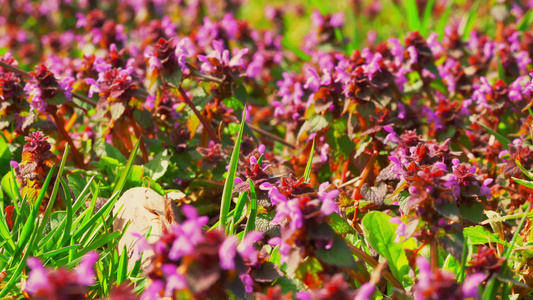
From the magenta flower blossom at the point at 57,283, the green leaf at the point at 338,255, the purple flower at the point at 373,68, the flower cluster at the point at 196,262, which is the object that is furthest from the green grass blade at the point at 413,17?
the magenta flower blossom at the point at 57,283

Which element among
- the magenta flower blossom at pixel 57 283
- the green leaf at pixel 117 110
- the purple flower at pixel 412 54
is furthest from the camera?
the purple flower at pixel 412 54

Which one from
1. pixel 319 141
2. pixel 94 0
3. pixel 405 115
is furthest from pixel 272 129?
pixel 94 0

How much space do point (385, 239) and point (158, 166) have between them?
1.31 m

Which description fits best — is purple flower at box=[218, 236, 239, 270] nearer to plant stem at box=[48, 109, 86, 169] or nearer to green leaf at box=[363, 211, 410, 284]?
green leaf at box=[363, 211, 410, 284]

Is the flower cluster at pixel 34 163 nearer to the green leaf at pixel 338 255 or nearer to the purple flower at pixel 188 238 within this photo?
the purple flower at pixel 188 238

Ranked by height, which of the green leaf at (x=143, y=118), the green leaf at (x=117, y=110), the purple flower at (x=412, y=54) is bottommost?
the green leaf at (x=143, y=118)

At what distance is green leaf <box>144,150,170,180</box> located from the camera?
274cm

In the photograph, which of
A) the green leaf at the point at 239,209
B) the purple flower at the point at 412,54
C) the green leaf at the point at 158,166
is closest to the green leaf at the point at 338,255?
the green leaf at the point at 239,209

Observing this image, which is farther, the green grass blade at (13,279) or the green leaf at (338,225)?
the green leaf at (338,225)

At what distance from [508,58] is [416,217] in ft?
7.68

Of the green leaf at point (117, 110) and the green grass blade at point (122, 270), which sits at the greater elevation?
the green leaf at point (117, 110)

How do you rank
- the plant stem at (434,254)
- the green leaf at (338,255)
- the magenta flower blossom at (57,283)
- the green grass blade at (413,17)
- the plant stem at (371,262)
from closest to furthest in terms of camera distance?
the magenta flower blossom at (57,283), the green leaf at (338,255), the plant stem at (434,254), the plant stem at (371,262), the green grass blade at (413,17)

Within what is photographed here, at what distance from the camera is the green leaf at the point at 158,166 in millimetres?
2744

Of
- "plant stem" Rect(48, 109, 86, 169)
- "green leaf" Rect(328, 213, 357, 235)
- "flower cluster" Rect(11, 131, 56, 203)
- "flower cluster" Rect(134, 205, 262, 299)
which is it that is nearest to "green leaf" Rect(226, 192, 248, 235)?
"green leaf" Rect(328, 213, 357, 235)
